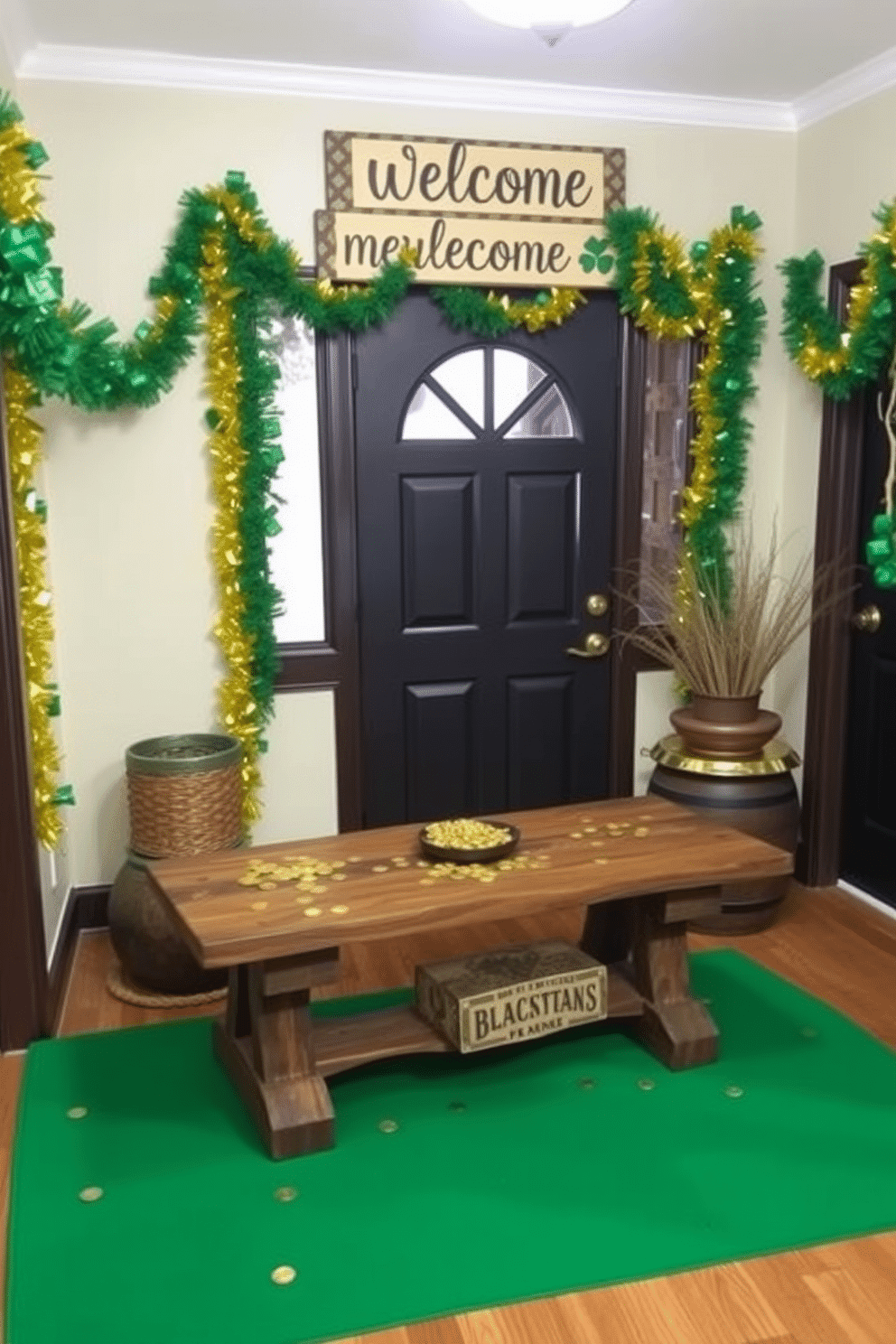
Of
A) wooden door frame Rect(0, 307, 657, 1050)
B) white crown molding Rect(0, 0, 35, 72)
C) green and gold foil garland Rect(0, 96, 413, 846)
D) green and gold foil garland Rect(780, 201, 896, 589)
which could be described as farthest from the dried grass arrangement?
white crown molding Rect(0, 0, 35, 72)

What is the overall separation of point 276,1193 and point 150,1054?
0.66 m

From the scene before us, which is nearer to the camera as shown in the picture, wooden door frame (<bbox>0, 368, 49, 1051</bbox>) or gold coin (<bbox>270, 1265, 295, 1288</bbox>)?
gold coin (<bbox>270, 1265, 295, 1288</bbox>)

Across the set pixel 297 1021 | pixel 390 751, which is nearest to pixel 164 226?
pixel 390 751

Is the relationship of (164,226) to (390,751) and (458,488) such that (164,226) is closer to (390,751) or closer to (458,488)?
(458,488)

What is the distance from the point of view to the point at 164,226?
316 cm

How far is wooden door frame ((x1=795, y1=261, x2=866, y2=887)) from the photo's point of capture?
11.4 feet

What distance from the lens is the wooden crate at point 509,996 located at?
8.10 feet

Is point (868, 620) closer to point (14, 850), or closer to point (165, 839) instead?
point (165, 839)

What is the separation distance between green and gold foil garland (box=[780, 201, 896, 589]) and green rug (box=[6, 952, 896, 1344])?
1314 millimetres

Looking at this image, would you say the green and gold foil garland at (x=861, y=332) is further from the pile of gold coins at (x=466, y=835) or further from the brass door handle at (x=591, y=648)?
the pile of gold coins at (x=466, y=835)

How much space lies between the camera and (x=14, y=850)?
266cm

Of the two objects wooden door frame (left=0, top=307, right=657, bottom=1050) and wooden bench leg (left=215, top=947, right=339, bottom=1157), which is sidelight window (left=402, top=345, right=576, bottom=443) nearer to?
wooden door frame (left=0, top=307, right=657, bottom=1050)

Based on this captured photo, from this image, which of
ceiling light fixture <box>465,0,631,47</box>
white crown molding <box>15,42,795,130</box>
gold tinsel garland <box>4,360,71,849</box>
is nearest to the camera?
ceiling light fixture <box>465,0,631,47</box>

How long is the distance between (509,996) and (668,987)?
0.42 metres
